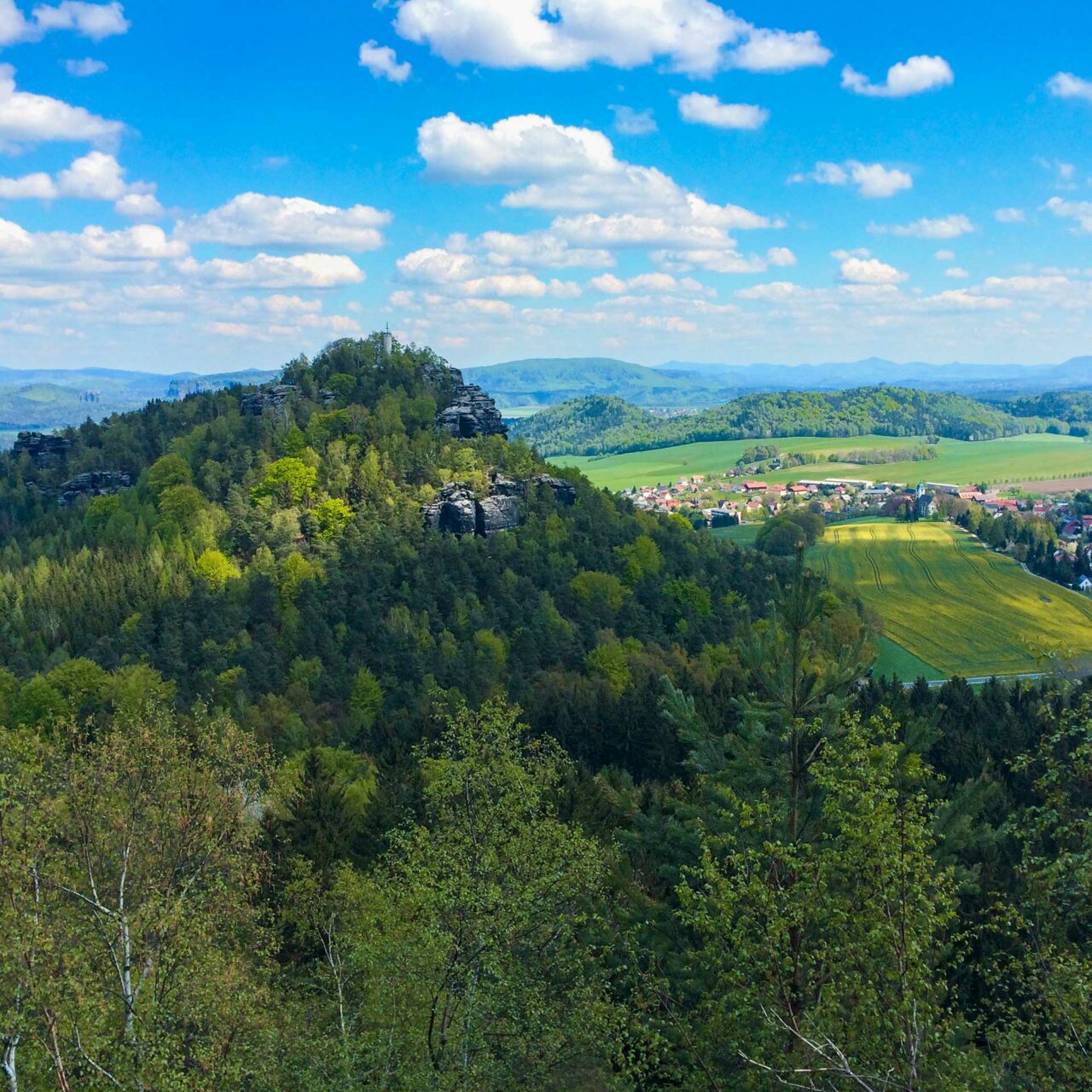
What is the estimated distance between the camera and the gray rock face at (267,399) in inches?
4931

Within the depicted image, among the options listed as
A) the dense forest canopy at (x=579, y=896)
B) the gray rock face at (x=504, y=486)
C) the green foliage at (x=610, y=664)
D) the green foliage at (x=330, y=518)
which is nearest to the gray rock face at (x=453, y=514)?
the gray rock face at (x=504, y=486)

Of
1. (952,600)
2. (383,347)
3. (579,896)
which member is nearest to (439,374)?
(383,347)

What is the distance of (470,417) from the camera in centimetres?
12144

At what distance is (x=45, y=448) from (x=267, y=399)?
3430 centimetres

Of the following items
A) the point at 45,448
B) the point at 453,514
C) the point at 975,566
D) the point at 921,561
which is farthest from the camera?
the point at 921,561

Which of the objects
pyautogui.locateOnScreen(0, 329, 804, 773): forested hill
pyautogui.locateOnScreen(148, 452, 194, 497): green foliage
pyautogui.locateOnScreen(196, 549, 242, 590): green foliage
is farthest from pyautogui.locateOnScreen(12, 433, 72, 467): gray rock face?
pyautogui.locateOnScreen(196, 549, 242, 590): green foliage

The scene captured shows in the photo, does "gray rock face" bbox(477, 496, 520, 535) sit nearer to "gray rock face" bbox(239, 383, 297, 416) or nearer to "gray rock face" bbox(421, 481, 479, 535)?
"gray rock face" bbox(421, 481, 479, 535)

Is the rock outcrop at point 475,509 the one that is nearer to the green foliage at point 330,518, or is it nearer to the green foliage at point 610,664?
the green foliage at point 330,518

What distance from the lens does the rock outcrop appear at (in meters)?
105

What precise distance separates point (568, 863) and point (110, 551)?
89228 mm

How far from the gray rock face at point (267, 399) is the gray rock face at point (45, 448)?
27149mm

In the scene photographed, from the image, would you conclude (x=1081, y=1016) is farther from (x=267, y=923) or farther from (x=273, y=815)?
(x=273, y=815)

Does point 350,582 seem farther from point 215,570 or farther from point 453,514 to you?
point 453,514

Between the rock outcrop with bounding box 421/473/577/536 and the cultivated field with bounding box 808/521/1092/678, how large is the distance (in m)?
42.6
